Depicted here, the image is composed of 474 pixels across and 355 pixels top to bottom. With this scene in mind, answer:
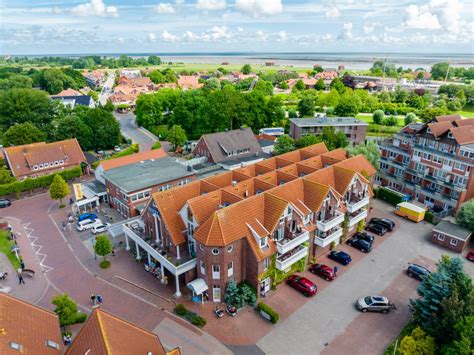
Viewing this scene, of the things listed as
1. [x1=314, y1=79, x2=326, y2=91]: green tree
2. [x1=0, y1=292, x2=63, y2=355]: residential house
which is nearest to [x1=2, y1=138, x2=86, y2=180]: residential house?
[x1=0, y1=292, x2=63, y2=355]: residential house

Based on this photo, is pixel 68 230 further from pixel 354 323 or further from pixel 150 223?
pixel 354 323

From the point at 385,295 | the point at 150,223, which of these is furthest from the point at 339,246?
the point at 150,223

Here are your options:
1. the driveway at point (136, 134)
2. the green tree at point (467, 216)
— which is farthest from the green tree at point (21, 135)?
the green tree at point (467, 216)

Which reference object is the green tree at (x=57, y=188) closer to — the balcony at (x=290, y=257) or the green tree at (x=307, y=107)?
the balcony at (x=290, y=257)

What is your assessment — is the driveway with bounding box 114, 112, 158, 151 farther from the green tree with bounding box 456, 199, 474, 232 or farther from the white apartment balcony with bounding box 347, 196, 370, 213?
the green tree with bounding box 456, 199, 474, 232

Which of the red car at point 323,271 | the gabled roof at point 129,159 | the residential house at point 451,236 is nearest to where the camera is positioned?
the red car at point 323,271
